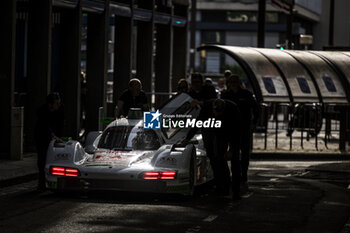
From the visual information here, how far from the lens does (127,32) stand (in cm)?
2683

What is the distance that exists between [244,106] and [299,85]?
11.5 m

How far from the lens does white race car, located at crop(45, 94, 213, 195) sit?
516 inches

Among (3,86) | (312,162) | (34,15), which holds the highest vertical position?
(34,15)

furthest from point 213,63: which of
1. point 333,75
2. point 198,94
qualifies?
point 198,94

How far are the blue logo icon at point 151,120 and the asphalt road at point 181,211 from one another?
41.2 inches

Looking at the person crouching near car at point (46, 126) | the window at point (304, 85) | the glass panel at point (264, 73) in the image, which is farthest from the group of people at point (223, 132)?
the window at point (304, 85)

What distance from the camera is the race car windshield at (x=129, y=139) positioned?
1421 cm

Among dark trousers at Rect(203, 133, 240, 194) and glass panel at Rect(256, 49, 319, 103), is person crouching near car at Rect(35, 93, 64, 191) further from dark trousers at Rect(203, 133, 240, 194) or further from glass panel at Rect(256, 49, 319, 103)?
glass panel at Rect(256, 49, 319, 103)

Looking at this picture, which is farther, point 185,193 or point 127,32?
point 127,32

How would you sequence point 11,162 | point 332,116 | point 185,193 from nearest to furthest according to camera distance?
1. point 185,193
2. point 11,162
3. point 332,116

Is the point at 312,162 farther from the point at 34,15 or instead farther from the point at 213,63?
the point at 213,63

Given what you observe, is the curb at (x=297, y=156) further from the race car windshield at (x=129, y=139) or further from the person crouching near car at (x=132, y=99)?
the race car windshield at (x=129, y=139)

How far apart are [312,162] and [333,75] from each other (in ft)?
20.9

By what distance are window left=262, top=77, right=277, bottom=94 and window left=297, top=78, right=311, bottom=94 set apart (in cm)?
118
